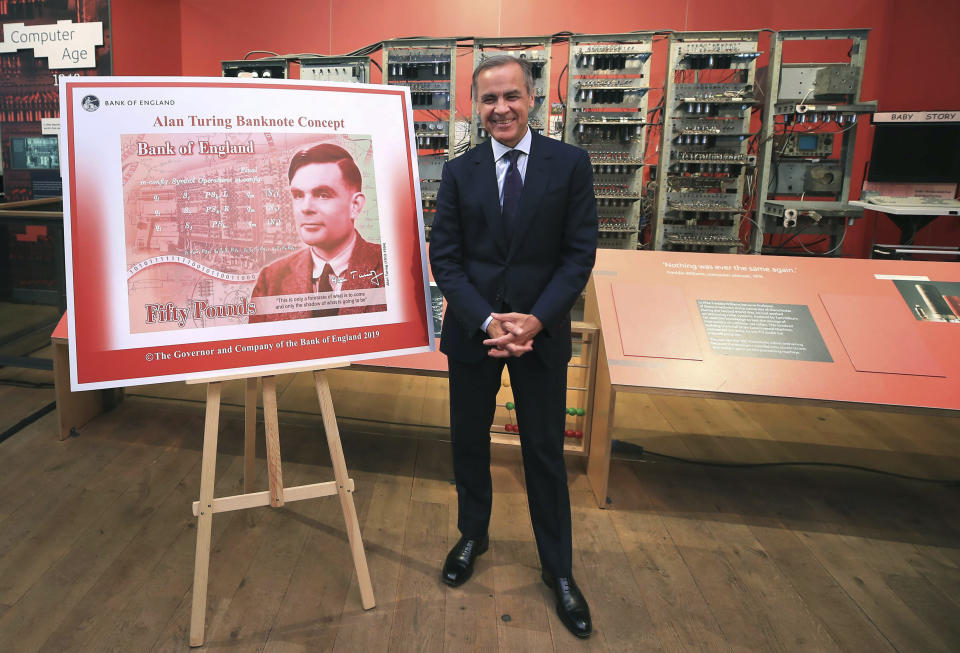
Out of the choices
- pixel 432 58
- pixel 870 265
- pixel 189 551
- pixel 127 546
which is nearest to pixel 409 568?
pixel 189 551

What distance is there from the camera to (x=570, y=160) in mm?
1680

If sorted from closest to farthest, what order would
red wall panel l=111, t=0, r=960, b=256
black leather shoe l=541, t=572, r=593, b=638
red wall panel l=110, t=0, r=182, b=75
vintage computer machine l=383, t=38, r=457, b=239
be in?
black leather shoe l=541, t=572, r=593, b=638, vintage computer machine l=383, t=38, r=457, b=239, red wall panel l=110, t=0, r=182, b=75, red wall panel l=111, t=0, r=960, b=256

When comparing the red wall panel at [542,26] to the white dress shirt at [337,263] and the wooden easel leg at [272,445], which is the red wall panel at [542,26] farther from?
the wooden easel leg at [272,445]

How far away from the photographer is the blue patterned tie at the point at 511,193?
1698 millimetres

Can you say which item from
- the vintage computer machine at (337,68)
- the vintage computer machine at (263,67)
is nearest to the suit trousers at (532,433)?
the vintage computer machine at (337,68)

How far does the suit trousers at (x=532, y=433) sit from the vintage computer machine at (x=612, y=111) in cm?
338

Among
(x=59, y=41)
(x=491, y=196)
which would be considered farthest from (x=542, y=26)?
(x=491, y=196)

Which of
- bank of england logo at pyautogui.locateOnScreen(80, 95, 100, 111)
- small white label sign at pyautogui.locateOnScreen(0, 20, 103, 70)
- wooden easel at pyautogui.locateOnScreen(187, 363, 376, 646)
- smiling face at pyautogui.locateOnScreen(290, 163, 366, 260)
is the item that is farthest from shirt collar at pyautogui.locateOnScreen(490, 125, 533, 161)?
small white label sign at pyautogui.locateOnScreen(0, 20, 103, 70)

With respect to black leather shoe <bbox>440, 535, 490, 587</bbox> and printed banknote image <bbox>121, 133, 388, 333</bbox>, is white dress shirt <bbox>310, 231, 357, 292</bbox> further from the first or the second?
black leather shoe <bbox>440, 535, 490, 587</bbox>

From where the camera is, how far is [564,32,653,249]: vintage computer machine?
184 inches

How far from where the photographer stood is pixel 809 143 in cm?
499

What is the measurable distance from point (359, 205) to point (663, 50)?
5279mm

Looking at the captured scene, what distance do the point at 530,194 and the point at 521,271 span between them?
0.21 m

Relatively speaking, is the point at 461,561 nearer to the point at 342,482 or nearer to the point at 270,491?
the point at 342,482
